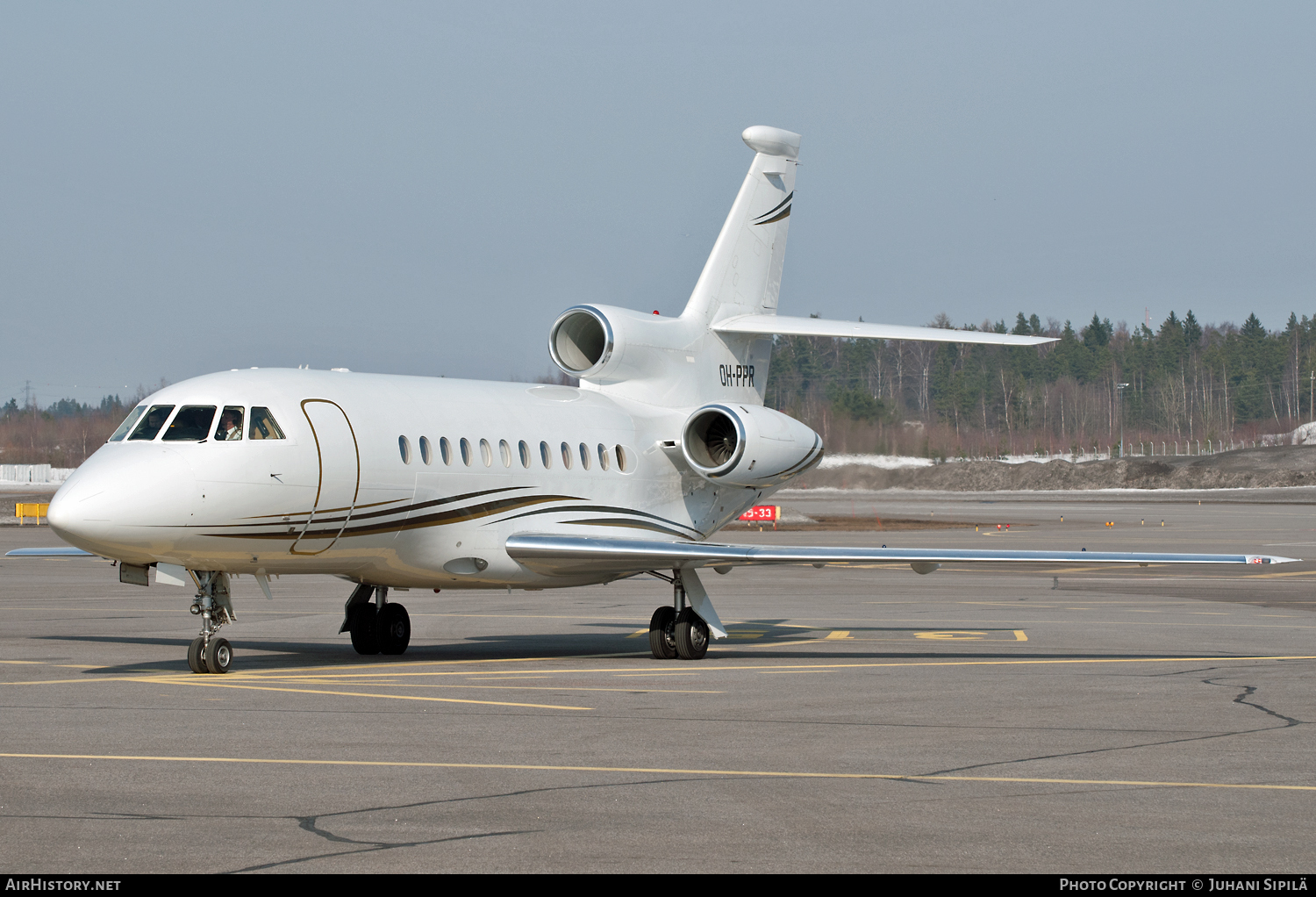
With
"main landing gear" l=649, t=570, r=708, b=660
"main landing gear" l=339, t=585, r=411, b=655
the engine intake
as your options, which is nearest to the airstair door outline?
"main landing gear" l=339, t=585, r=411, b=655

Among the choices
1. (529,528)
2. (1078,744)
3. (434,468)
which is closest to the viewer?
(1078,744)

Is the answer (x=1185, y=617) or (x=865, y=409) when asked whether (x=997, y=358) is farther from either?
(x=1185, y=617)

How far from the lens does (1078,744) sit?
10.9 m

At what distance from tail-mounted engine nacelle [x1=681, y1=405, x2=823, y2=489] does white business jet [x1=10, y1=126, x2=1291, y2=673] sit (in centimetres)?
4

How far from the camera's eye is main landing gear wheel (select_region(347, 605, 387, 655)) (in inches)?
755

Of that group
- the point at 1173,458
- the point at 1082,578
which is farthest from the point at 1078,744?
A: the point at 1173,458

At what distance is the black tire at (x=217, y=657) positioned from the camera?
15531mm

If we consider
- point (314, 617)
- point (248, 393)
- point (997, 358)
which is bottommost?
point (314, 617)

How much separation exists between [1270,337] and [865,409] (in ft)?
377

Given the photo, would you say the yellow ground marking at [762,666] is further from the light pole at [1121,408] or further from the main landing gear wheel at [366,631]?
the light pole at [1121,408]

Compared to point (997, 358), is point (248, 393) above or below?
below

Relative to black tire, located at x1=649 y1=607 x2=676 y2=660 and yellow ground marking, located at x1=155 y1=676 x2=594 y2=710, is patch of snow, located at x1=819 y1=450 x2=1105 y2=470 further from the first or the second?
yellow ground marking, located at x1=155 y1=676 x2=594 y2=710

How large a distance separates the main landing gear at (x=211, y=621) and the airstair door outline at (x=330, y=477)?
2.97ft
